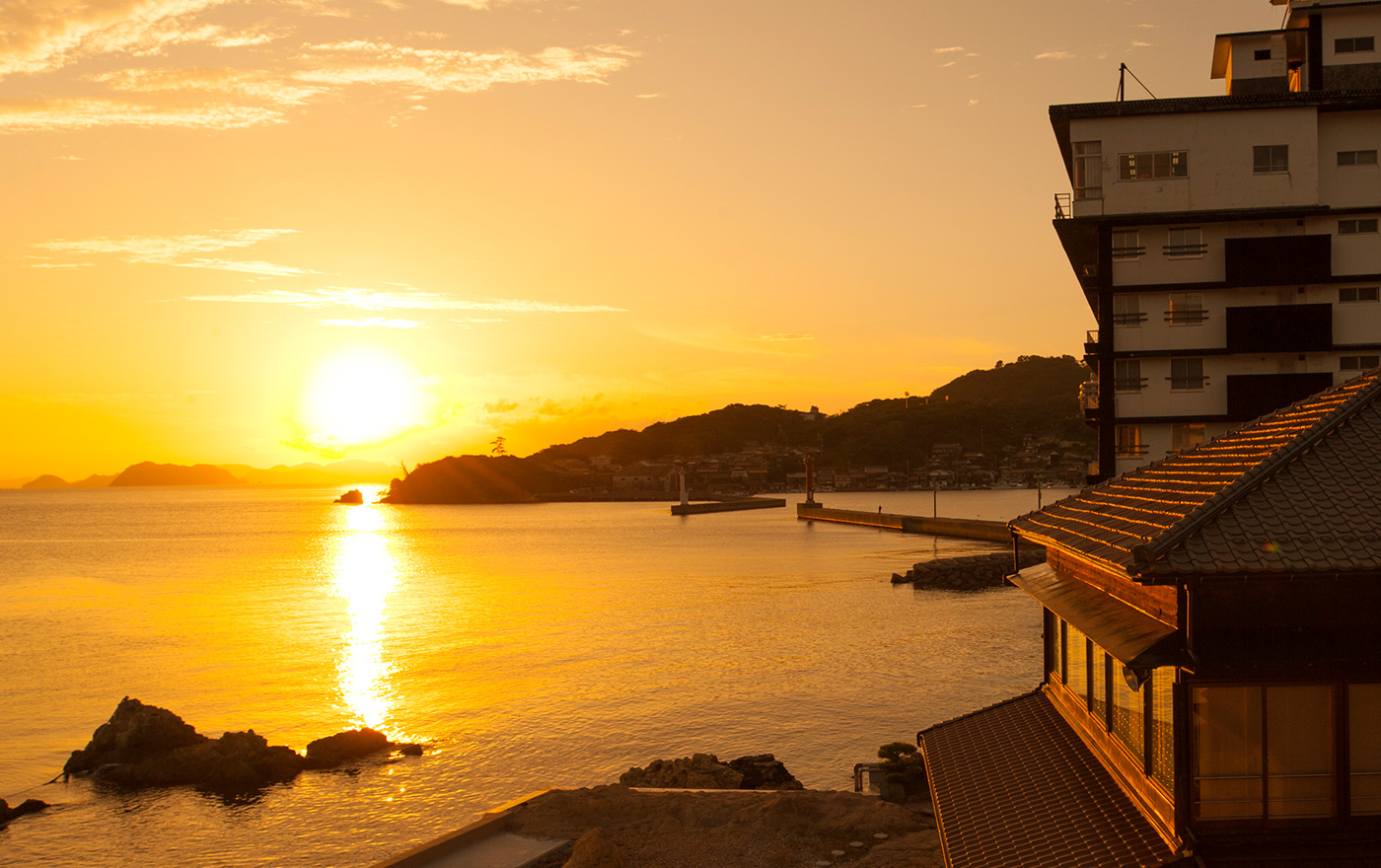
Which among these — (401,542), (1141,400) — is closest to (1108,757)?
(1141,400)

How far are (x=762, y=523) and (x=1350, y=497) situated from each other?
14506 centimetres

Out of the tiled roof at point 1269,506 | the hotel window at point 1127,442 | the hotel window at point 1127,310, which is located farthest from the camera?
the hotel window at point 1127,442

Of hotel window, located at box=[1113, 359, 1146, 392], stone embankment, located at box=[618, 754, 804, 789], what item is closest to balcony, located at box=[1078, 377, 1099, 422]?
hotel window, located at box=[1113, 359, 1146, 392]

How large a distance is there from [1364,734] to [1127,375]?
3051 centimetres

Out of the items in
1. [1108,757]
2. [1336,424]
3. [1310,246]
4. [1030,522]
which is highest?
[1310,246]

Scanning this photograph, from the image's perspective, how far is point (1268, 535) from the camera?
26.9 ft

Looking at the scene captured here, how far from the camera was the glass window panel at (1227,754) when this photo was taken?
834 centimetres

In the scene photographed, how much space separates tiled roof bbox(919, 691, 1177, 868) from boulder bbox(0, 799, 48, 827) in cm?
2027

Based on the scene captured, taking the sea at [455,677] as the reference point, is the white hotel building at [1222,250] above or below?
above

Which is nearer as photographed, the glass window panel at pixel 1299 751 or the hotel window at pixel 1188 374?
the glass window panel at pixel 1299 751

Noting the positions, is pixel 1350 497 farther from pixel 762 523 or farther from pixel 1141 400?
pixel 762 523

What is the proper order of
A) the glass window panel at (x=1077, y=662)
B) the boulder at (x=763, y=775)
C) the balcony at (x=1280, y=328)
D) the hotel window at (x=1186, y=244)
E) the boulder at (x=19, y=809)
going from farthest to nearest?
1. the hotel window at (x=1186, y=244)
2. the balcony at (x=1280, y=328)
3. the boulder at (x=19, y=809)
4. the boulder at (x=763, y=775)
5. the glass window panel at (x=1077, y=662)

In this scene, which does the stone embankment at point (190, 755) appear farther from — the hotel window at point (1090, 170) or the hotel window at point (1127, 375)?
the hotel window at point (1090, 170)

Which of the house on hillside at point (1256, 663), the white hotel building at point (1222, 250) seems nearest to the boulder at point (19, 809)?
the house on hillside at point (1256, 663)
